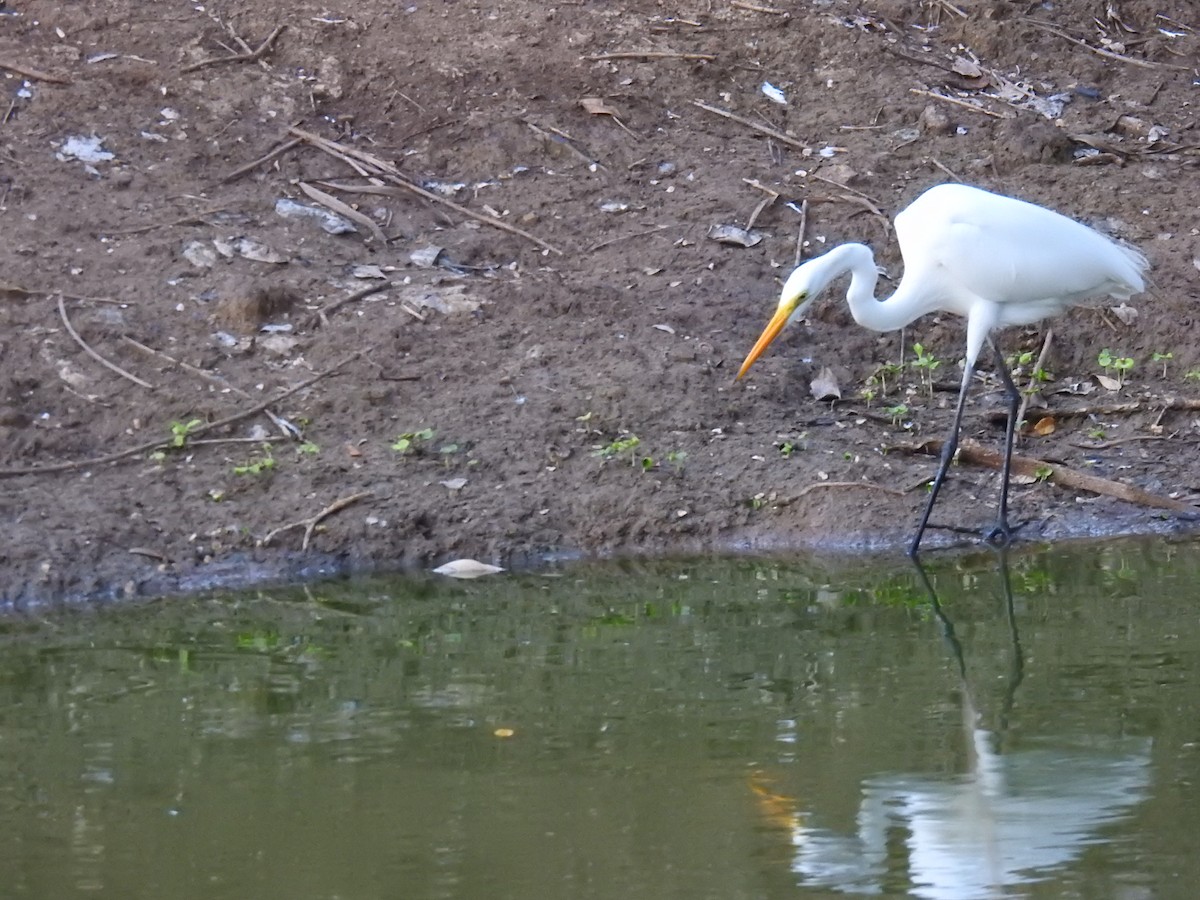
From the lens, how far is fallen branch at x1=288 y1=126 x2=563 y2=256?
31.2 feet

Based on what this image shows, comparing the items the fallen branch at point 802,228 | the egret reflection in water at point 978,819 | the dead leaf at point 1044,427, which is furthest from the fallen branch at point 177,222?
the egret reflection in water at point 978,819

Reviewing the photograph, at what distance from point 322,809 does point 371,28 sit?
7.51 meters

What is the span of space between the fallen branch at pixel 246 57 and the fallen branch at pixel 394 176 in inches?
31.6

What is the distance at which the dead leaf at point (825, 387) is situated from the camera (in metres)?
8.40

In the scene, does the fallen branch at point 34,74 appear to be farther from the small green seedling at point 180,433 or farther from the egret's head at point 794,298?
the egret's head at point 794,298

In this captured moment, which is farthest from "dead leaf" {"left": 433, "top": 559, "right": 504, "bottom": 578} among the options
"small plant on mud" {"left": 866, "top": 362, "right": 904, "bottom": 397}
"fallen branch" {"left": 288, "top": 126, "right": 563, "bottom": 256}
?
"fallen branch" {"left": 288, "top": 126, "right": 563, "bottom": 256}

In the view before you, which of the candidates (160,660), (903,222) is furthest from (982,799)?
(903,222)

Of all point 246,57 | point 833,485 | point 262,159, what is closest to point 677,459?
point 833,485

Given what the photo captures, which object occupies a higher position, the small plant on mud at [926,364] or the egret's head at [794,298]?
the egret's head at [794,298]

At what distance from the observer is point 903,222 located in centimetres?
783

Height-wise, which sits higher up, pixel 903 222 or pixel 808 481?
pixel 903 222

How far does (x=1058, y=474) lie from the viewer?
7.75 metres

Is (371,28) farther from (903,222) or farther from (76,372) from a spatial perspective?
(903,222)

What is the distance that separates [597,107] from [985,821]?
7.01 m
